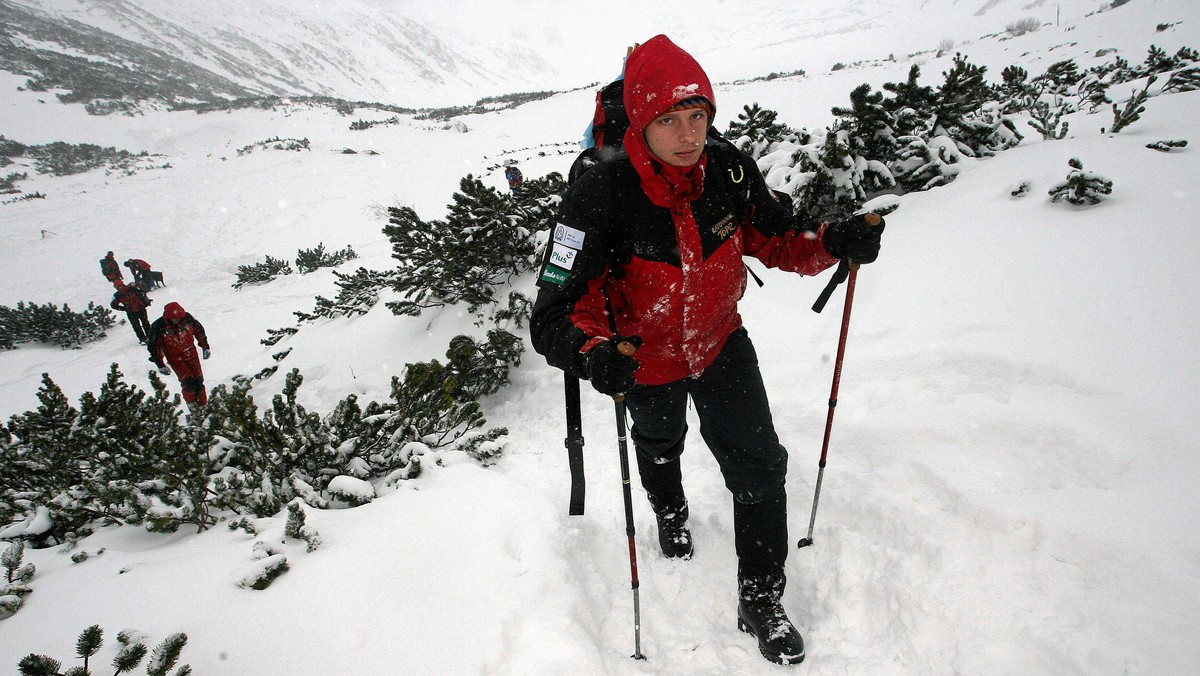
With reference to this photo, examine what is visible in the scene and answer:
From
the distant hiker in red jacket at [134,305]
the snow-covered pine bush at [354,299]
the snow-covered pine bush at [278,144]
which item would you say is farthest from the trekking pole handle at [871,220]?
the snow-covered pine bush at [278,144]

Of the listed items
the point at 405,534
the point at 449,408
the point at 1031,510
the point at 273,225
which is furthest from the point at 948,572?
the point at 273,225

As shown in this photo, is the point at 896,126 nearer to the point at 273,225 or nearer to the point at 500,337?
the point at 500,337

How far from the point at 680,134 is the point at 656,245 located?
42 centimetres

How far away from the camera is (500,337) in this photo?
16.4ft

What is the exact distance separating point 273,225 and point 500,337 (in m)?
15.9

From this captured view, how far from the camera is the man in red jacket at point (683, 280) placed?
6.22ft

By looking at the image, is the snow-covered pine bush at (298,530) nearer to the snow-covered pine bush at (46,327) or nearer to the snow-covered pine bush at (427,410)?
the snow-covered pine bush at (427,410)

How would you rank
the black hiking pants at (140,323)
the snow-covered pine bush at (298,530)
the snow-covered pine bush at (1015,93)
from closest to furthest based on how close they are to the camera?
1. the snow-covered pine bush at (298,530)
2. the snow-covered pine bush at (1015,93)
3. the black hiking pants at (140,323)

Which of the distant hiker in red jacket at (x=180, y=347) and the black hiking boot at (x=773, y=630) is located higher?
the distant hiker in red jacket at (x=180, y=347)

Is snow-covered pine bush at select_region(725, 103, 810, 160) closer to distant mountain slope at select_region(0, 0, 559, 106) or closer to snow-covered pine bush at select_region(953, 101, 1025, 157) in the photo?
snow-covered pine bush at select_region(953, 101, 1025, 157)

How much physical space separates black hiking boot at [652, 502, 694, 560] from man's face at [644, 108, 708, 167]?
183cm

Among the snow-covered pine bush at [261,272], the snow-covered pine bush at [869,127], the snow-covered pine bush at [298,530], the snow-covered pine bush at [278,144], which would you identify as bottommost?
the snow-covered pine bush at [298,530]

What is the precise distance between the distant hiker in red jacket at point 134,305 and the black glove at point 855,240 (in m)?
12.4

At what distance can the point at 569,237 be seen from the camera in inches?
76.2
